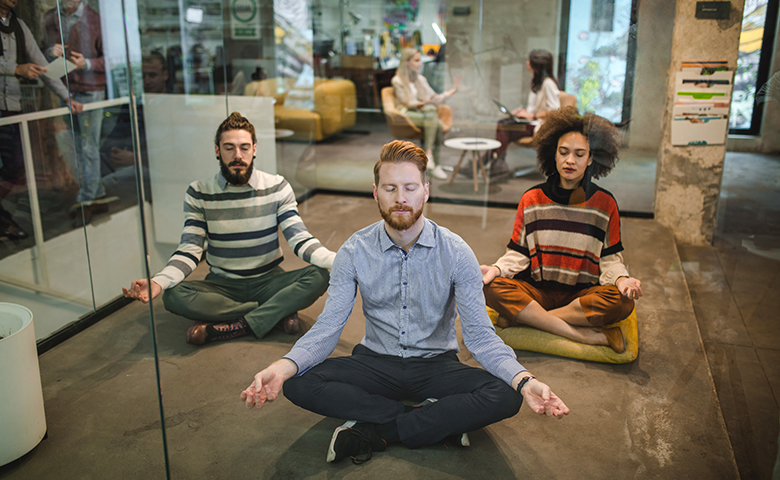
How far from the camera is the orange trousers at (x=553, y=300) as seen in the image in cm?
240

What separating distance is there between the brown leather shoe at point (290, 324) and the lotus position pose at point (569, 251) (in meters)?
0.83

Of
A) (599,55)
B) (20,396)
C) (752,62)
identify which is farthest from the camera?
(599,55)

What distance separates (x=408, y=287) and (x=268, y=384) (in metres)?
0.53

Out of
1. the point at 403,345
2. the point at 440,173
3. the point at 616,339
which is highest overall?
the point at 440,173

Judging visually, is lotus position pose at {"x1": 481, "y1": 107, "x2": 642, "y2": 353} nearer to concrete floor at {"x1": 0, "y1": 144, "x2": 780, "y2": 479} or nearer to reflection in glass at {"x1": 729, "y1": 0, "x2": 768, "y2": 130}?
concrete floor at {"x1": 0, "y1": 144, "x2": 780, "y2": 479}

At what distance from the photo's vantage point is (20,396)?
71.1 inches

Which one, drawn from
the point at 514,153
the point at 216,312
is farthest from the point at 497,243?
the point at 216,312

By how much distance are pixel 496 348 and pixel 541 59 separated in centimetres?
284

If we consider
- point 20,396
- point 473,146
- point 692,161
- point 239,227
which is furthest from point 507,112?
point 20,396

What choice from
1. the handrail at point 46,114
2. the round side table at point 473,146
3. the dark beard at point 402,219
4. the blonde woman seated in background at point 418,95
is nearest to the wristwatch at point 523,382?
the dark beard at point 402,219

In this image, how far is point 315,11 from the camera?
4.71m

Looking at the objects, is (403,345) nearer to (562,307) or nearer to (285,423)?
(285,423)

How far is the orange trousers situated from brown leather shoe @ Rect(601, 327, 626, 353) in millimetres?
47

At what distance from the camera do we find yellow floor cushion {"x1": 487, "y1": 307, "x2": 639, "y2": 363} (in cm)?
239
